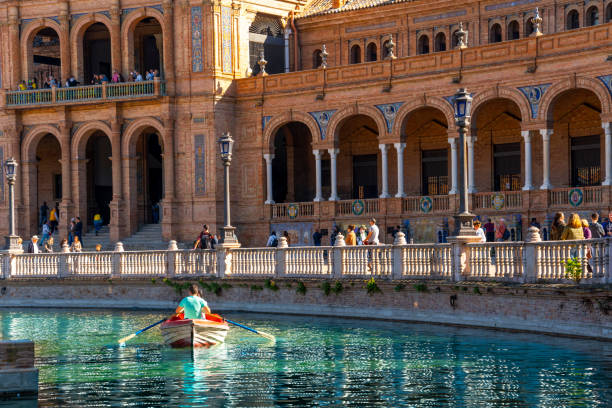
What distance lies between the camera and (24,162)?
4984cm

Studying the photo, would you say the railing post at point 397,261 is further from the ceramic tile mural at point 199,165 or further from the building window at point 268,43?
the building window at point 268,43

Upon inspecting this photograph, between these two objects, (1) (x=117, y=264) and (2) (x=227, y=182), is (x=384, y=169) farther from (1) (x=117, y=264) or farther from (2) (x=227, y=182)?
(2) (x=227, y=182)

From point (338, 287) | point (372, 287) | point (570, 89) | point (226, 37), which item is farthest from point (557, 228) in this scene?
point (226, 37)

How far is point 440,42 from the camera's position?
46.2m

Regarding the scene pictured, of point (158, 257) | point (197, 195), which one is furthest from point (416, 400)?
point (197, 195)

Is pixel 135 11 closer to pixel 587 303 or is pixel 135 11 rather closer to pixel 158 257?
pixel 158 257

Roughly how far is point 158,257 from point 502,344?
14522 millimetres

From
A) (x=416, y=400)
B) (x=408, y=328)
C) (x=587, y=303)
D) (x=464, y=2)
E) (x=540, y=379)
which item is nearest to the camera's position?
(x=416, y=400)

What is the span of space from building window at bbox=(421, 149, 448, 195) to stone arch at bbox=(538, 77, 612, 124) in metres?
6.91

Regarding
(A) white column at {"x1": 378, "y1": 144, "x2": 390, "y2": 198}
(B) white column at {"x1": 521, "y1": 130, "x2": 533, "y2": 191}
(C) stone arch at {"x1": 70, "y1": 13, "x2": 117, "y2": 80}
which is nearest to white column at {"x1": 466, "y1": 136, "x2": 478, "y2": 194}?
(B) white column at {"x1": 521, "y1": 130, "x2": 533, "y2": 191}

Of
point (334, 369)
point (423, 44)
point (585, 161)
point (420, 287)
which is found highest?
point (423, 44)

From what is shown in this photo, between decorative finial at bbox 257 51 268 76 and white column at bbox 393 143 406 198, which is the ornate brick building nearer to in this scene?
white column at bbox 393 143 406 198

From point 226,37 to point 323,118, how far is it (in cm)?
515

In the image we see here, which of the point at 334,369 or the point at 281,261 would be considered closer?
the point at 334,369
